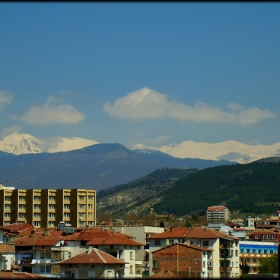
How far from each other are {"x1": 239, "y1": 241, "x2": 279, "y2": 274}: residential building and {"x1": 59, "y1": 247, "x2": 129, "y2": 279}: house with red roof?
38.9 meters

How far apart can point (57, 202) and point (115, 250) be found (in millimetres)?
80650

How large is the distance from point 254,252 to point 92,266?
46388 millimetres

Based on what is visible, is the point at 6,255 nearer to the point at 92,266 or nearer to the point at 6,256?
→ the point at 6,256

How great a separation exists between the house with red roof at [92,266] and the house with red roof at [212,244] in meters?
18.4

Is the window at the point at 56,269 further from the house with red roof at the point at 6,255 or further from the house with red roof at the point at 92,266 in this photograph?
the house with red roof at the point at 92,266

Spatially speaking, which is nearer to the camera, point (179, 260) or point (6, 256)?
point (6, 256)

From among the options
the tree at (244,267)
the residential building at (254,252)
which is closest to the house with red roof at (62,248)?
the tree at (244,267)

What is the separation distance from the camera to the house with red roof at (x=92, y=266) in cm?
7194

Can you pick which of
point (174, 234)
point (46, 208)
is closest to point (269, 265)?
point (174, 234)

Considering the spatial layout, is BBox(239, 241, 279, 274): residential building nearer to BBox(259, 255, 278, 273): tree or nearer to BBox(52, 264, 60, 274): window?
BBox(259, 255, 278, 273): tree

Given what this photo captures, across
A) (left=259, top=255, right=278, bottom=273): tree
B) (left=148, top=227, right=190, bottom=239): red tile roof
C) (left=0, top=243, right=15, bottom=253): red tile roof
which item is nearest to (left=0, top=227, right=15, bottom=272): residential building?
(left=0, top=243, right=15, bottom=253): red tile roof

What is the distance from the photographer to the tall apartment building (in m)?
160

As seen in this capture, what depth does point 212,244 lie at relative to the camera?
312ft

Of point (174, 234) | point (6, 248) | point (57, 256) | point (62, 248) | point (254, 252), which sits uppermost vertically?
point (174, 234)
